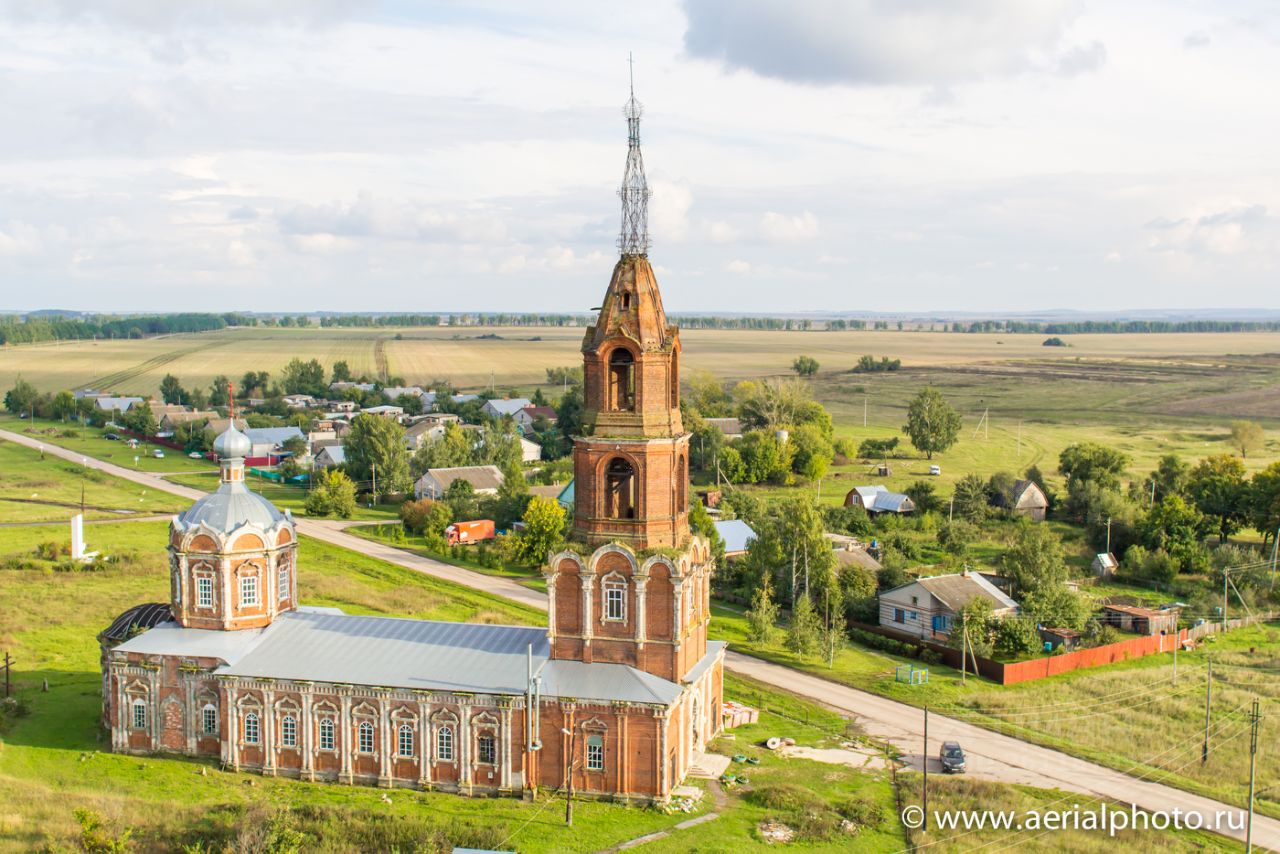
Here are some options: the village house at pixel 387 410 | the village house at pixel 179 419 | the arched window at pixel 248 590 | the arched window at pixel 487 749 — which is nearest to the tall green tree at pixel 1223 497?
the arched window at pixel 487 749

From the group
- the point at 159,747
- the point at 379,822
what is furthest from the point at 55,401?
→ the point at 379,822

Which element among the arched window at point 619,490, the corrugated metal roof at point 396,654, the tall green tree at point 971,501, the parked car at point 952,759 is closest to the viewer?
the corrugated metal roof at point 396,654

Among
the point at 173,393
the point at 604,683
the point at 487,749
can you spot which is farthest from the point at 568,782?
the point at 173,393

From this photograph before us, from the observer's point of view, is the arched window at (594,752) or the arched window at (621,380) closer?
the arched window at (594,752)

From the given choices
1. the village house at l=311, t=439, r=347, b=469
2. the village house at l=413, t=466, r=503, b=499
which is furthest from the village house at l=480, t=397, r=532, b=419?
the village house at l=413, t=466, r=503, b=499

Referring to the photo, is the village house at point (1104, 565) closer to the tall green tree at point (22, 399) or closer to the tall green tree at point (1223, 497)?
the tall green tree at point (1223, 497)

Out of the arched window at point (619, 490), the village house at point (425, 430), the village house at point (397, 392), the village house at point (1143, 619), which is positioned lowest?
the village house at point (1143, 619)

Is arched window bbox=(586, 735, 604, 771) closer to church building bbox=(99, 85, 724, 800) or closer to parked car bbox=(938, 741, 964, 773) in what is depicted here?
church building bbox=(99, 85, 724, 800)

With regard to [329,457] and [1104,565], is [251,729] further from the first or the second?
[329,457]
